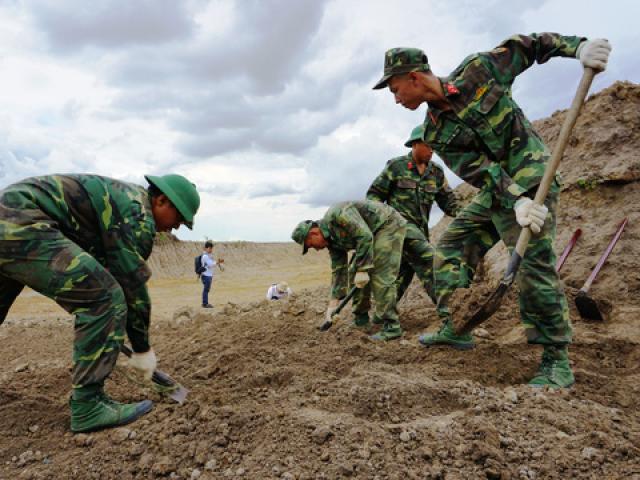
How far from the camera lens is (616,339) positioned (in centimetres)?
383

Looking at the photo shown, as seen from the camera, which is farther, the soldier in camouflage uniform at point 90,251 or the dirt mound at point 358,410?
the soldier in camouflage uniform at point 90,251

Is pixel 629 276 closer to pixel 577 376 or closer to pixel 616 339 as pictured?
pixel 616 339

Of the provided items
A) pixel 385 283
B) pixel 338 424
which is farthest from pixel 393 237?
pixel 338 424

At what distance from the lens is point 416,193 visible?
5520mm

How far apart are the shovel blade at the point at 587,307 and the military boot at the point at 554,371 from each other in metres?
1.67

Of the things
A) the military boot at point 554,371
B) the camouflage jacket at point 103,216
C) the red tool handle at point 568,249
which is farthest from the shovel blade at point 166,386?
the red tool handle at point 568,249

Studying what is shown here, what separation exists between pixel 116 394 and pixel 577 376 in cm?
277

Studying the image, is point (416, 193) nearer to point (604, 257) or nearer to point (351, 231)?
point (351, 231)

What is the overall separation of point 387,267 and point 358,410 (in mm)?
2576

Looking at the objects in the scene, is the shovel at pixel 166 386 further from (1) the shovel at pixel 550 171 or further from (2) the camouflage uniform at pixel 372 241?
(2) the camouflage uniform at pixel 372 241

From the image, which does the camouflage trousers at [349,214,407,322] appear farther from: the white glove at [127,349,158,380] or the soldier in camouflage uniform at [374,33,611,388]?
the white glove at [127,349,158,380]

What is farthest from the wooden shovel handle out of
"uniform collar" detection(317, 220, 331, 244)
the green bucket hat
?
"uniform collar" detection(317, 220, 331, 244)

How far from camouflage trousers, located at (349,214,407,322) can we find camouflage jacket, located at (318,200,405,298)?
0.08 metres

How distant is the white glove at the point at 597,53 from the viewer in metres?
2.77
